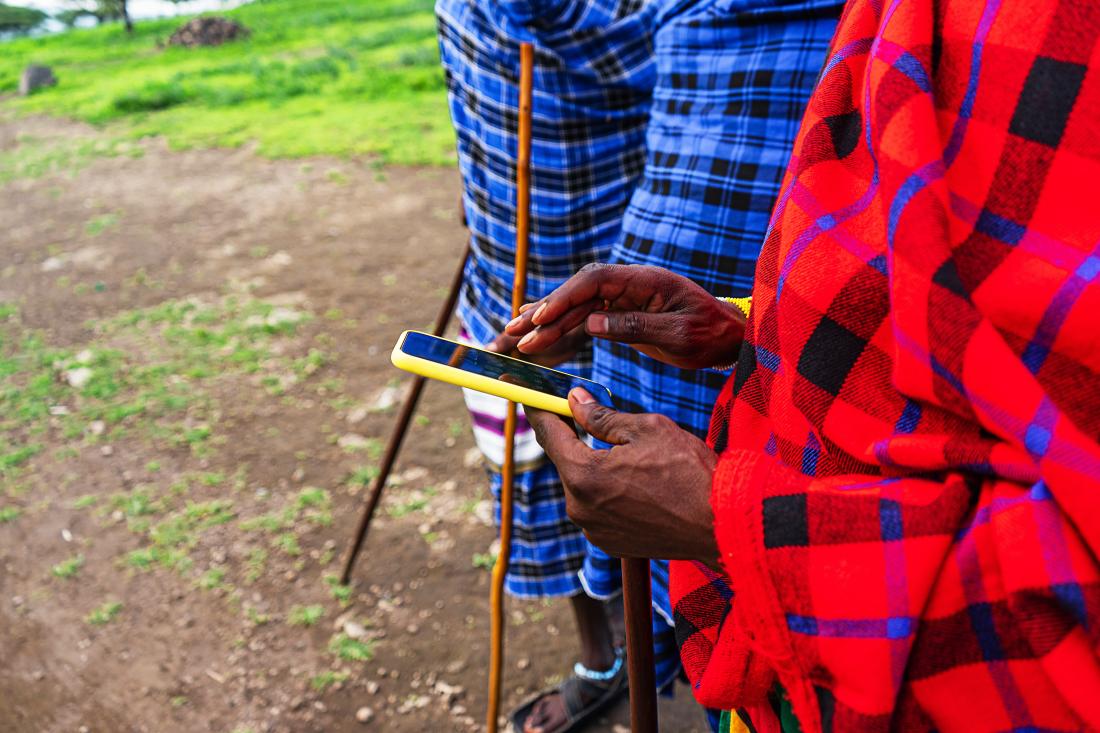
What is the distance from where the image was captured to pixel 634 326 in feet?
4.38

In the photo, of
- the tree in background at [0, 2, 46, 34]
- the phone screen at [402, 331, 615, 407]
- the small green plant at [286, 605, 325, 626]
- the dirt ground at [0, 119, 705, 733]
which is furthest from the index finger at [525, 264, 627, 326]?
the tree in background at [0, 2, 46, 34]

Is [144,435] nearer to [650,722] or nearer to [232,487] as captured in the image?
[232,487]

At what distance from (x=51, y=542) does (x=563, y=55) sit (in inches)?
102

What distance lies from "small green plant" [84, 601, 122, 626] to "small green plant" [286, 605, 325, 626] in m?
0.58

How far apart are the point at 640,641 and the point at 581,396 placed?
388 mm

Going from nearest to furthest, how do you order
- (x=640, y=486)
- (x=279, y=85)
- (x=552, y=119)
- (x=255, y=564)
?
(x=640, y=486)
(x=552, y=119)
(x=255, y=564)
(x=279, y=85)

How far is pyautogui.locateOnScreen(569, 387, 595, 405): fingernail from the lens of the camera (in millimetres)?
1100

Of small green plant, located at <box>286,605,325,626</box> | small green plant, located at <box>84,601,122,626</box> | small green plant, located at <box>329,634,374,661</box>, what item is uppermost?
small green plant, located at <box>329,634,374,661</box>

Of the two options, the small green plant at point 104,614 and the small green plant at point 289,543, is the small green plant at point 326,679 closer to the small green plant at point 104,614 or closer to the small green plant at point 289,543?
the small green plant at point 289,543

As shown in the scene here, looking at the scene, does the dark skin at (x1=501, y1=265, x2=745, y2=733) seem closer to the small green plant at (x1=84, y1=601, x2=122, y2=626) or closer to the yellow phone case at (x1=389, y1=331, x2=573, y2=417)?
the yellow phone case at (x1=389, y1=331, x2=573, y2=417)

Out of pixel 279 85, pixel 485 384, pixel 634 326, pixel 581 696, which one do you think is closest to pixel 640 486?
pixel 485 384

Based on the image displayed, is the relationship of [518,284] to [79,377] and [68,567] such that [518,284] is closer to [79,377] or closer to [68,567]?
[68,567]

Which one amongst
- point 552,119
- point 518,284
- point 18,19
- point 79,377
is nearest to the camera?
point 518,284

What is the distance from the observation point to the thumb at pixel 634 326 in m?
1.33
